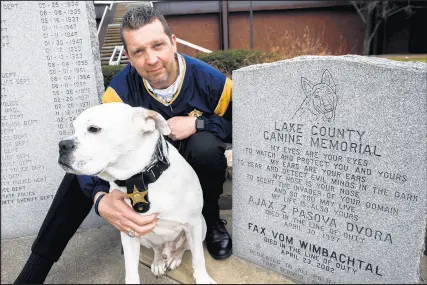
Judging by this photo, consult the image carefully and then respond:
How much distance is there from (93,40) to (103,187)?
1.28m

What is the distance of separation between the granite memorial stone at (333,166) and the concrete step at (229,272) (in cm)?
8

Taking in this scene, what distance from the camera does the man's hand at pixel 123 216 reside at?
1884 millimetres

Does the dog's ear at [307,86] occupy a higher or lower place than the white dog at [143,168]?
higher

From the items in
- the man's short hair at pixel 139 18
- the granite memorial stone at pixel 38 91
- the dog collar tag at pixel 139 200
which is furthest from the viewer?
the granite memorial stone at pixel 38 91

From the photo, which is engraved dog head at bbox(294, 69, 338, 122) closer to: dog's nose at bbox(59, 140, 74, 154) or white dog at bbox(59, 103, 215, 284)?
white dog at bbox(59, 103, 215, 284)

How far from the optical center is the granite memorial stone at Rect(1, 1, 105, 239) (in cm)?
255

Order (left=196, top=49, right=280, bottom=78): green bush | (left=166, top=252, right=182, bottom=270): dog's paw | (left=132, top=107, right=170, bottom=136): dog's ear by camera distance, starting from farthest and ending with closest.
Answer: (left=196, top=49, right=280, bottom=78): green bush < (left=166, top=252, right=182, bottom=270): dog's paw < (left=132, top=107, right=170, bottom=136): dog's ear

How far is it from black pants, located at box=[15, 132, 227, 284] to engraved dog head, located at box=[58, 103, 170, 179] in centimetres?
60

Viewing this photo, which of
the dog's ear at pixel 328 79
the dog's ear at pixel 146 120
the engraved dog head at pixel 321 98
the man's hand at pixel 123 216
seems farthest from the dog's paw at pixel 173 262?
the dog's ear at pixel 328 79

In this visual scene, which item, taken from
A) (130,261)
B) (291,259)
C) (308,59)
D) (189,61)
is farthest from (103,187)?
(308,59)

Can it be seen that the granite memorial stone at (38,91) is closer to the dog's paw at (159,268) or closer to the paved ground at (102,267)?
the paved ground at (102,267)

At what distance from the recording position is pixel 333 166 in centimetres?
193

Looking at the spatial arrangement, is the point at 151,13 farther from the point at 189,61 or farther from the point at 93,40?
the point at 93,40

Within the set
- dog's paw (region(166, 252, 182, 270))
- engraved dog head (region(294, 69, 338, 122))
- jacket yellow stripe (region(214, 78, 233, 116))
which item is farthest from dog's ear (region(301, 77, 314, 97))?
dog's paw (region(166, 252, 182, 270))
